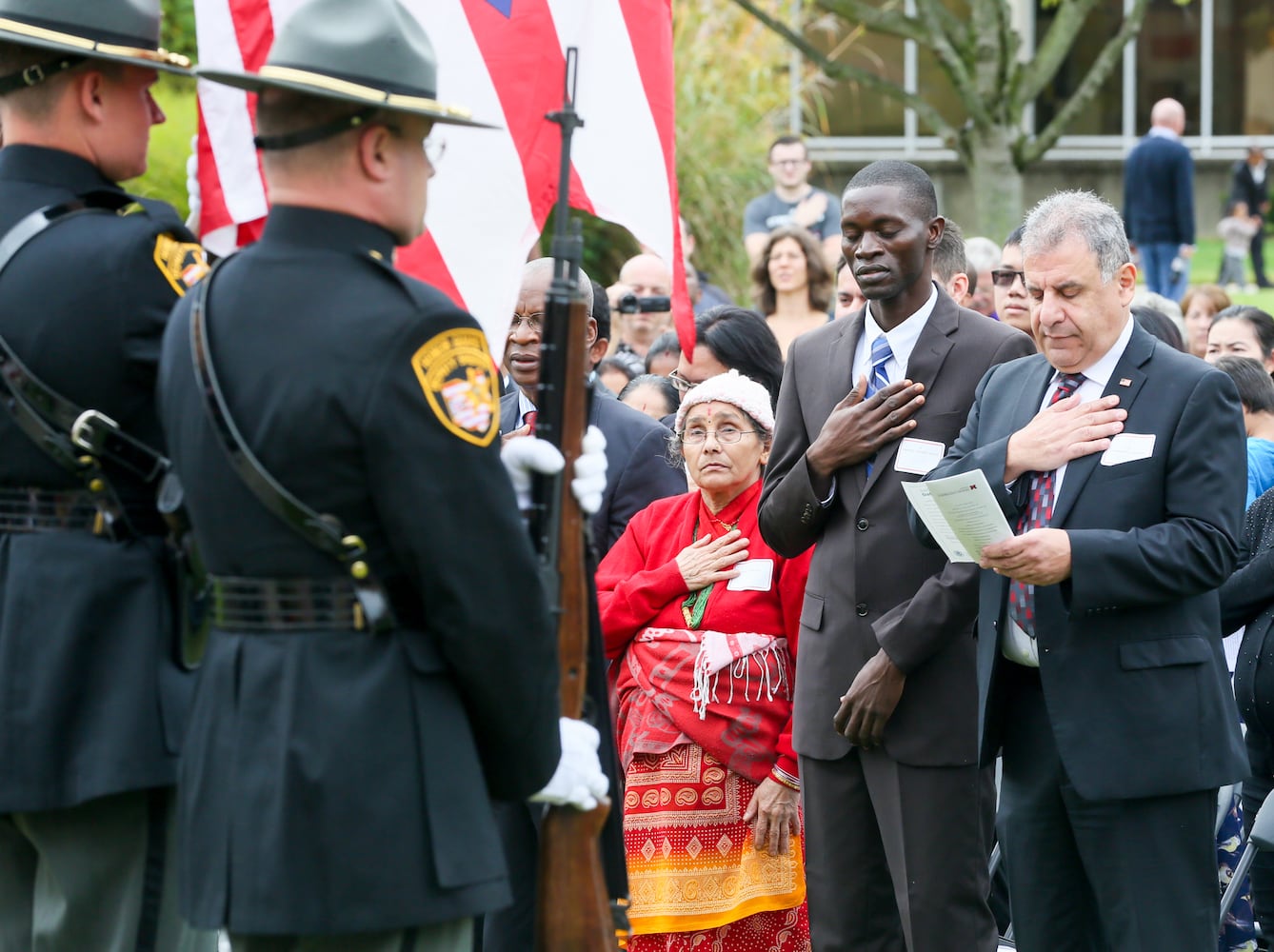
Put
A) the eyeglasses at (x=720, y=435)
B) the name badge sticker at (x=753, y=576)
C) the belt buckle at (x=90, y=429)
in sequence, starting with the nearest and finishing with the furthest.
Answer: the belt buckle at (x=90, y=429) → the name badge sticker at (x=753, y=576) → the eyeglasses at (x=720, y=435)

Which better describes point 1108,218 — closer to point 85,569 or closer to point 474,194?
point 474,194

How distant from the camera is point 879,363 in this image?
446 cm

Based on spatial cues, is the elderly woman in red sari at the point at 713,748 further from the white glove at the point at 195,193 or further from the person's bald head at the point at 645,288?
the person's bald head at the point at 645,288

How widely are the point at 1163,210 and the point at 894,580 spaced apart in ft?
37.0

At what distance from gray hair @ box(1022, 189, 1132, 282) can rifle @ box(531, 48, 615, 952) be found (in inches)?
59.4

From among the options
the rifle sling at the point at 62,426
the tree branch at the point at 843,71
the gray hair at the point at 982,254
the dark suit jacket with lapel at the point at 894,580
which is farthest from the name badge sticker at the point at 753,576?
the tree branch at the point at 843,71

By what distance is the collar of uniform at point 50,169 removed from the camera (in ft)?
10.5

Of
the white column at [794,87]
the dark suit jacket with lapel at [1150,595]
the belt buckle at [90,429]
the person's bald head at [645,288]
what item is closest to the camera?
the belt buckle at [90,429]

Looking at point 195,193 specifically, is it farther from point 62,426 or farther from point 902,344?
point 902,344

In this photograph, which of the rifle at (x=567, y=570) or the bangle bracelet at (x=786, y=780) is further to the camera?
the bangle bracelet at (x=786, y=780)

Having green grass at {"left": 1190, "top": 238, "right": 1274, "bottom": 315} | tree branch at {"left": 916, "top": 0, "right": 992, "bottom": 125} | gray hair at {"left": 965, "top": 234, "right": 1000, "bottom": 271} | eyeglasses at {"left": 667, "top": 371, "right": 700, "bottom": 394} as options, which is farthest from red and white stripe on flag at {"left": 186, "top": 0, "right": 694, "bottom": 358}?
green grass at {"left": 1190, "top": 238, "right": 1274, "bottom": 315}

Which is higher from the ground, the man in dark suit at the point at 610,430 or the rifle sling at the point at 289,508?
the man in dark suit at the point at 610,430

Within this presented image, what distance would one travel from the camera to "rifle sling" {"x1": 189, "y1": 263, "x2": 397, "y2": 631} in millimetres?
2512

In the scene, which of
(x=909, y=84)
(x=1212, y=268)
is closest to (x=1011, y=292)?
(x=1212, y=268)
